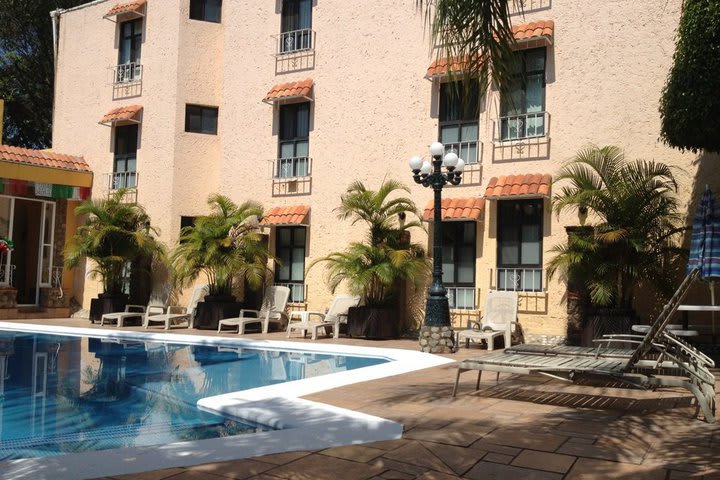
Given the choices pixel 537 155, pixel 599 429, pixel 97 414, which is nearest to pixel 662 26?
pixel 537 155

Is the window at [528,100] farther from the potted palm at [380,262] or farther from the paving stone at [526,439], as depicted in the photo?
the paving stone at [526,439]

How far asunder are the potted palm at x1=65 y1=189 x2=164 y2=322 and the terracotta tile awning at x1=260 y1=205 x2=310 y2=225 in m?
3.58

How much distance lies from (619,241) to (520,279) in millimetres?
2825

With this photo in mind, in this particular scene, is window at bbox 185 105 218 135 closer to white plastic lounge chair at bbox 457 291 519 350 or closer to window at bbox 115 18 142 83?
window at bbox 115 18 142 83

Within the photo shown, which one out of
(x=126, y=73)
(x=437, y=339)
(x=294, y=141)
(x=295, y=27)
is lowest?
(x=437, y=339)

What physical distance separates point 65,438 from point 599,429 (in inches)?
Answer: 183

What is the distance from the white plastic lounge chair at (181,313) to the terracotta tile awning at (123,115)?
17.5 ft

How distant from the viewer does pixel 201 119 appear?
763 inches

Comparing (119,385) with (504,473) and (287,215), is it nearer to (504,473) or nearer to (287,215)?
(504,473)

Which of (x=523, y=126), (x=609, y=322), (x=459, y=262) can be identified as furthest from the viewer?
(x=459, y=262)

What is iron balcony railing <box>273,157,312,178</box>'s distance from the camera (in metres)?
17.1

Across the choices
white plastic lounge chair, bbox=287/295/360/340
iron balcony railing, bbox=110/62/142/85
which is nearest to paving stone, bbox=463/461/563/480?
white plastic lounge chair, bbox=287/295/360/340

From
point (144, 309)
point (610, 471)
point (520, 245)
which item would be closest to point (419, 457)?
point (610, 471)

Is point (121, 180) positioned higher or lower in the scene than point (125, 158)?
lower
